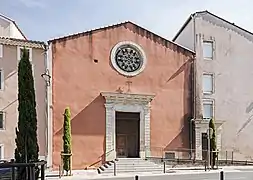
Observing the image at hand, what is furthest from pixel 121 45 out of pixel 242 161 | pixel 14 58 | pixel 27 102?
pixel 27 102

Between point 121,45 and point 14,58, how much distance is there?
7489mm

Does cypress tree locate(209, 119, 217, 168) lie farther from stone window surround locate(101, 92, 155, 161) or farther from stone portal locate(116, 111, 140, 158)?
stone portal locate(116, 111, 140, 158)

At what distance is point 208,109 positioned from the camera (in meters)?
33.6

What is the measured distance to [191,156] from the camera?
32000mm

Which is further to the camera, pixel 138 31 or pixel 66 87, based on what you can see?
pixel 138 31

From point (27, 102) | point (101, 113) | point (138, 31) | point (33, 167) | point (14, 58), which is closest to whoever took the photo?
point (33, 167)

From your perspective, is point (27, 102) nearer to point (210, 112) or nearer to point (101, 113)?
point (101, 113)

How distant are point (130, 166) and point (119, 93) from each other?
5.05 metres

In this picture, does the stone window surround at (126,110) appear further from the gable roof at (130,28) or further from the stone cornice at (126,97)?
the gable roof at (130,28)

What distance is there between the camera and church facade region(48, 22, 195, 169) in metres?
29.5

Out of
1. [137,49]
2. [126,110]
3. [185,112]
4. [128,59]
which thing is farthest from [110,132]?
[137,49]

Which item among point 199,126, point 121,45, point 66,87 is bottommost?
point 199,126

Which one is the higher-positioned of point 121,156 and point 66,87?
point 66,87

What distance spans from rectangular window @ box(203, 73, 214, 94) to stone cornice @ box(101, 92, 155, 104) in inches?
171
